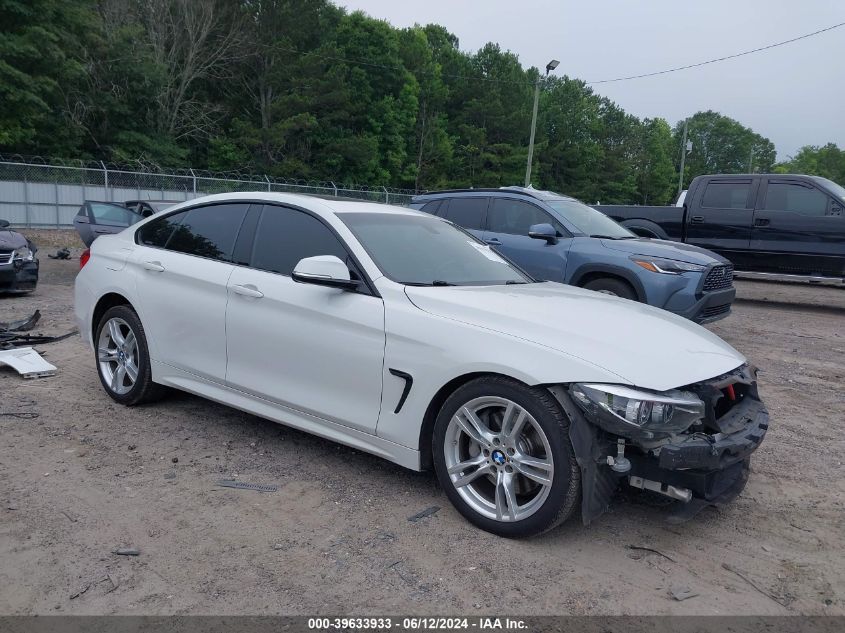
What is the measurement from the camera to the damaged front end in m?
2.95

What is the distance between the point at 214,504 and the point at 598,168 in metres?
70.5

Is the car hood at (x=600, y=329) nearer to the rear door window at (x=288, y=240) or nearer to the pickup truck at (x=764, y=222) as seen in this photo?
the rear door window at (x=288, y=240)

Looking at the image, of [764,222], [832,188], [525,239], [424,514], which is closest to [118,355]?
[424,514]

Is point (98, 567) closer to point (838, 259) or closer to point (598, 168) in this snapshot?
point (838, 259)

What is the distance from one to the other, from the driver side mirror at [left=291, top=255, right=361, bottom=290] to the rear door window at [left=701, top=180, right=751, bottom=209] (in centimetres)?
1035

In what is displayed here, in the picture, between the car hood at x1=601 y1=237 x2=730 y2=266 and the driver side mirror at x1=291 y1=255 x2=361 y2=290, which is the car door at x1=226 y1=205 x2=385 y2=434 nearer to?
the driver side mirror at x1=291 y1=255 x2=361 y2=290

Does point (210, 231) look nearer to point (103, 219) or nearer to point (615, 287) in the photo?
point (615, 287)

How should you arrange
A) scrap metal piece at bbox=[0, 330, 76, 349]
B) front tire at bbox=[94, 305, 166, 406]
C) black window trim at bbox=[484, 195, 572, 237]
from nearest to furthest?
front tire at bbox=[94, 305, 166, 406], scrap metal piece at bbox=[0, 330, 76, 349], black window trim at bbox=[484, 195, 572, 237]

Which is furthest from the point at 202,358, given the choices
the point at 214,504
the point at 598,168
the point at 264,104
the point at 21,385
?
the point at 598,168

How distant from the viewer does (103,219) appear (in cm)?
1477

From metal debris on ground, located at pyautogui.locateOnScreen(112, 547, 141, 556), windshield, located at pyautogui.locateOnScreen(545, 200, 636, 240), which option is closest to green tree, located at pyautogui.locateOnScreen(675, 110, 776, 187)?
windshield, located at pyautogui.locateOnScreen(545, 200, 636, 240)

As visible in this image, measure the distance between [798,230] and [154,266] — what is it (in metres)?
10.6

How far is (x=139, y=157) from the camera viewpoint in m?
35.5

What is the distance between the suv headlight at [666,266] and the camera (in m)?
7.66
